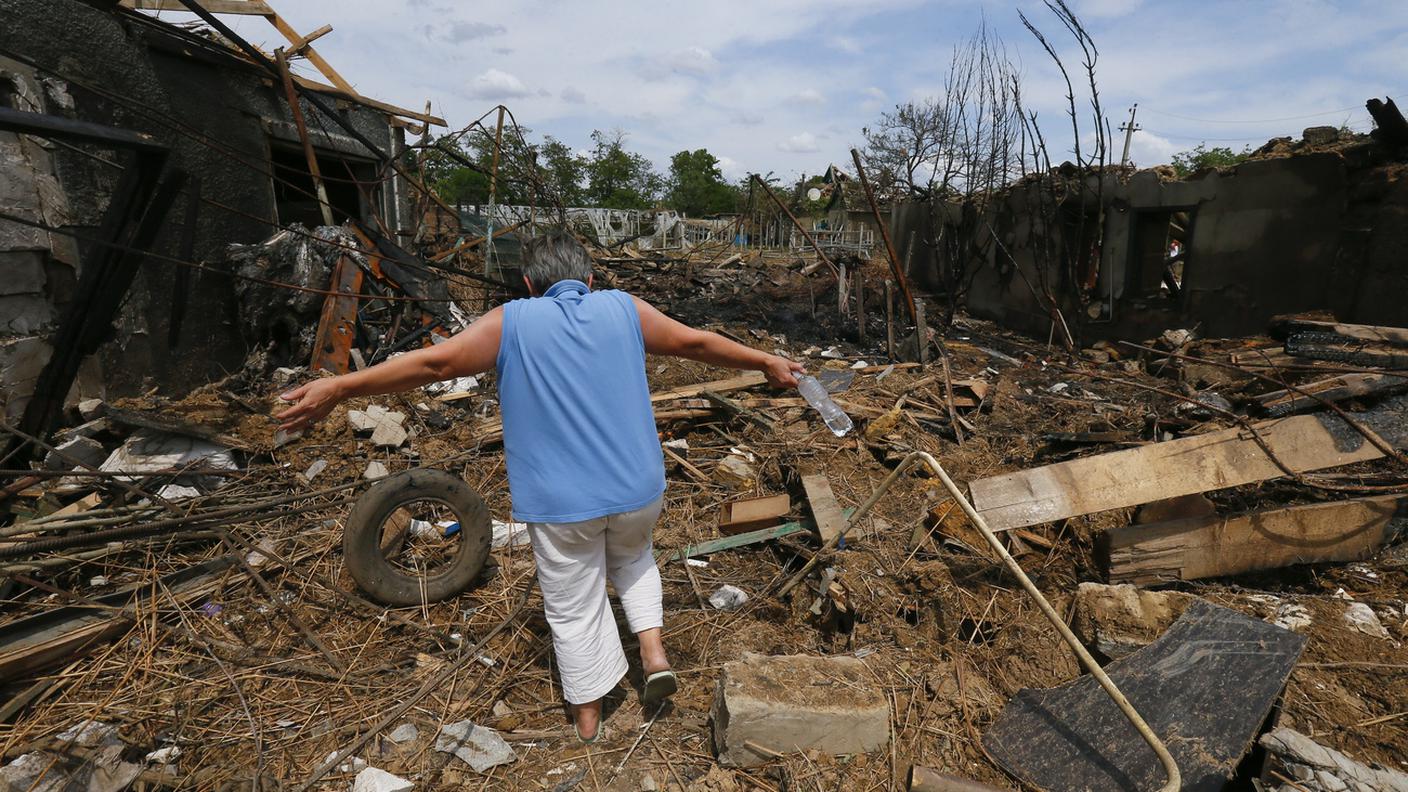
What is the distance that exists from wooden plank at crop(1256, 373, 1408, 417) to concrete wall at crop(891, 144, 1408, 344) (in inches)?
152

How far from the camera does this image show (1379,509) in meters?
3.32

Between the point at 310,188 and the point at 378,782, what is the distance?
9082 mm

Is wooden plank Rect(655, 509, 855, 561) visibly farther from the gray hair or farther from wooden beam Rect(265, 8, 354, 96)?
wooden beam Rect(265, 8, 354, 96)

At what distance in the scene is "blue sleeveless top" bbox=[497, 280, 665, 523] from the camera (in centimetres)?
225

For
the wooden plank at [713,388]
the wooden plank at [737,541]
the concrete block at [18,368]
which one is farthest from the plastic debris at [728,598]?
the concrete block at [18,368]

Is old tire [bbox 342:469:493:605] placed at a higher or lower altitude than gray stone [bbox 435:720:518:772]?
higher

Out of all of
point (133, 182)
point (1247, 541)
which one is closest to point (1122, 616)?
point (1247, 541)

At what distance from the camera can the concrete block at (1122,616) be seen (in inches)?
106

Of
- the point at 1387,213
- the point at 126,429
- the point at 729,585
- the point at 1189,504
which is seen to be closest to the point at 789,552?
the point at 729,585

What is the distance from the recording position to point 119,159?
5.22m

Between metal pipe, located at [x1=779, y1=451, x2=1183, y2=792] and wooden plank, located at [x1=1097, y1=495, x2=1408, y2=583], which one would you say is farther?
wooden plank, located at [x1=1097, y1=495, x2=1408, y2=583]

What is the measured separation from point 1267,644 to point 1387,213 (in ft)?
21.6

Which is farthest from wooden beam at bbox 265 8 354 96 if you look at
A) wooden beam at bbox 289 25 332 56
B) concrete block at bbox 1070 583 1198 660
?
concrete block at bbox 1070 583 1198 660

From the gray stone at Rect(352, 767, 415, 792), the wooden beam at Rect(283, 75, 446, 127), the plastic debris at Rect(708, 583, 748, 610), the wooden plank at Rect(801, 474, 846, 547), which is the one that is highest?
the wooden beam at Rect(283, 75, 446, 127)
